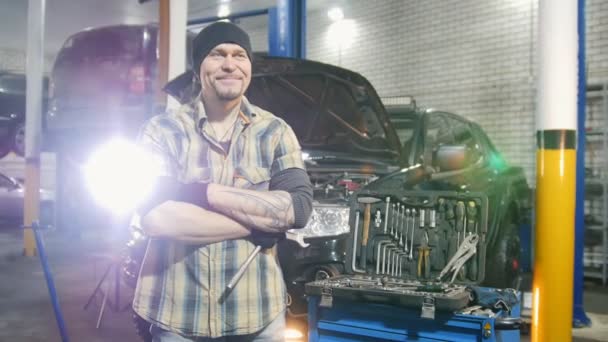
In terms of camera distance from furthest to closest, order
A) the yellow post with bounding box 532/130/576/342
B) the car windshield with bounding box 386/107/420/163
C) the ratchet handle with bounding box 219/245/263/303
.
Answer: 1. the car windshield with bounding box 386/107/420/163
2. the yellow post with bounding box 532/130/576/342
3. the ratchet handle with bounding box 219/245/263/303

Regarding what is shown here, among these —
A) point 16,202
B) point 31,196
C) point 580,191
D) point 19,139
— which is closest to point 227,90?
point 580,191

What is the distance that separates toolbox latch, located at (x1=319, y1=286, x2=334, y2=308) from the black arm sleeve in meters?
0.95

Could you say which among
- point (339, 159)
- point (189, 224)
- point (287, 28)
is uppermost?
point (287, 28)

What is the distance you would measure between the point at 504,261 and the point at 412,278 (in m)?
1.49

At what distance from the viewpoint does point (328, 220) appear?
318 cm

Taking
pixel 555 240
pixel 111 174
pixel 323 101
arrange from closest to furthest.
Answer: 1. pixel 555 240
2. pixel 323 101
3. pixel 111 174

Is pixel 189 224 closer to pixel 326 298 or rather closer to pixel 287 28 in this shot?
pixel 326 298

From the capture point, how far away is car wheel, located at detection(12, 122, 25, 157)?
30.8 feet

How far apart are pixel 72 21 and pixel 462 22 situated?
8524mm

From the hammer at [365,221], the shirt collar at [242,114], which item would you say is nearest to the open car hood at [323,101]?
the hammer at [365,221]

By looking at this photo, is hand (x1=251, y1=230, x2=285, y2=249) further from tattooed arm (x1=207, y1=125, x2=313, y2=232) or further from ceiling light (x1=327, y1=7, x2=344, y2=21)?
ceiling light (x1=327, y1=7, x2=344, y2=21)

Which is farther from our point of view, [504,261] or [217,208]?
[504,261]

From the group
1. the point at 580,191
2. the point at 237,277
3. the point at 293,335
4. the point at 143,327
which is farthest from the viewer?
the point at 580,191

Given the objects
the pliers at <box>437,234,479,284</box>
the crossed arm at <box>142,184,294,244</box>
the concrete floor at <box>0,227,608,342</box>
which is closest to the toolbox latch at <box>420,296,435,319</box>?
the pliers at <box>437,234,479,284</box>
